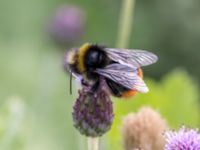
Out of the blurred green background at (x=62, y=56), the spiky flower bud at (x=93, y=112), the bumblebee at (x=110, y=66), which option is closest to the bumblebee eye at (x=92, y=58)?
the bumblebee at (x=110, y=66)

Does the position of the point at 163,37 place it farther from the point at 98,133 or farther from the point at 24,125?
the point at 98,133

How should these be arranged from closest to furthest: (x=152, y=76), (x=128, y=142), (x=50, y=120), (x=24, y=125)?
→ (x=128, y=142)
(x=24, y=125)
(x=50, y=120)
(x=152, y=76)

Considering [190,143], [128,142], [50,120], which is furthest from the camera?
[50,120]

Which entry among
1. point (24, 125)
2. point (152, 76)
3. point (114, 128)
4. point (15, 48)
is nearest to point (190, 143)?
point (114, 128)

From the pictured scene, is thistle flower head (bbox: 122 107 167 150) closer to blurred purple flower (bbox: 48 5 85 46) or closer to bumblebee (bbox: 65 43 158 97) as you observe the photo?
bumblebee (bbox: 65 43 158 97)

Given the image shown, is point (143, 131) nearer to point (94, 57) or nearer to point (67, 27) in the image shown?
point (94, 57)
